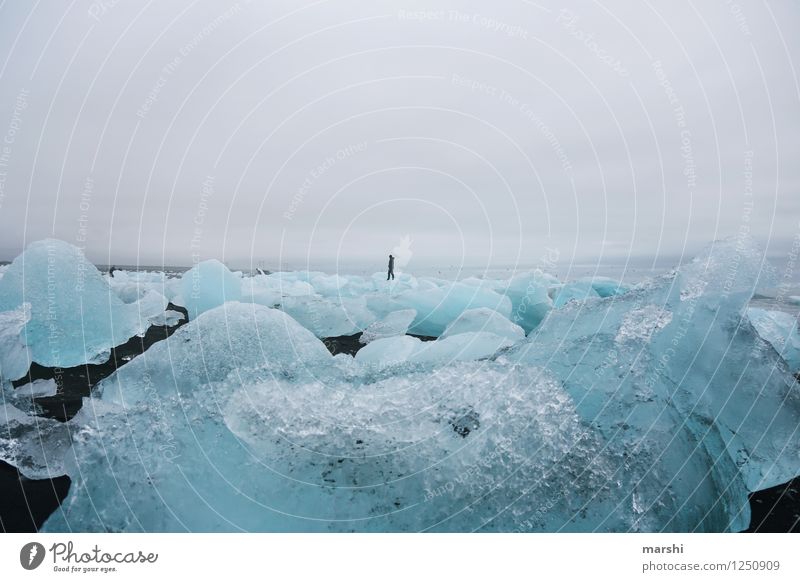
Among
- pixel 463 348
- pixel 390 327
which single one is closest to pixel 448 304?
pixel 390 327

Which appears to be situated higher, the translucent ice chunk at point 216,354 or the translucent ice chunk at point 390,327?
the translucent ice chunk at point 216,354

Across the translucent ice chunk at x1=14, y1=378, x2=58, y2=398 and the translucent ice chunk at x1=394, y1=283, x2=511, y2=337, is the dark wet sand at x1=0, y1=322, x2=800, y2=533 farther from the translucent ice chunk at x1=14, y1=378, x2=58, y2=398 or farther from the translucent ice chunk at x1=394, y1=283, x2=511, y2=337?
the translucent ice chunk at x1=394, y1=283, x2=511, y2=337

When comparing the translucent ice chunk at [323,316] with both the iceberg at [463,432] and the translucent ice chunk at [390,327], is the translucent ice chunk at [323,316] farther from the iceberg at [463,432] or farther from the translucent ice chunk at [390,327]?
the iceberg at [463,432]

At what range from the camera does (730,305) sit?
408cm

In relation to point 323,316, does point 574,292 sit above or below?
above

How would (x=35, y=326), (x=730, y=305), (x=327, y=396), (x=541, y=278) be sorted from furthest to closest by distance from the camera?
(x=541, y=278)
(x=35, y=326)
(x=730, y=305)
(x=327, y=396)

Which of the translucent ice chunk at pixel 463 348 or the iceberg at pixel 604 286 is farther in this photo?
the iceberg at pixel 604 286

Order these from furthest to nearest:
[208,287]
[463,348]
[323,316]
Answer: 1. [323,316]
2. [208,287]
3. [463,348]

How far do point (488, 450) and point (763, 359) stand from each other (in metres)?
2.76

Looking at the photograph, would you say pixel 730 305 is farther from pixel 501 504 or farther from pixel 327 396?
pixel 327 396
